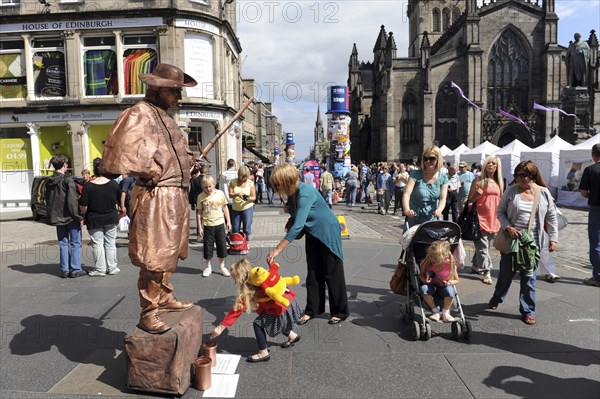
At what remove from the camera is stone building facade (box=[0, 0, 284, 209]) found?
18.0 m

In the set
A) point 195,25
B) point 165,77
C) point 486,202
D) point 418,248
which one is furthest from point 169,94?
point 195,25

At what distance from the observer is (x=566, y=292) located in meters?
6.23

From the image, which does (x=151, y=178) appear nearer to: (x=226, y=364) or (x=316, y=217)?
(x=226, y=364)

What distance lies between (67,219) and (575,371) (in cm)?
710

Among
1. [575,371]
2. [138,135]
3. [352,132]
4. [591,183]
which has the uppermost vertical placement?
[352,132]

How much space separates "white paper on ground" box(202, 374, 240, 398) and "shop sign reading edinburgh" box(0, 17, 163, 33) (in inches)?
690

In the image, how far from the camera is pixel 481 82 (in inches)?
1817

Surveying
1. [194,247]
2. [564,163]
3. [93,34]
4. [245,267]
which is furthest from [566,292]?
[93,34]

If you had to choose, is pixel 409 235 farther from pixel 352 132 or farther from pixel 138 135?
pixel 352 132

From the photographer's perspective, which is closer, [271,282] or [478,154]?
[271,282]

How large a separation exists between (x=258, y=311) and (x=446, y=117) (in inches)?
1876

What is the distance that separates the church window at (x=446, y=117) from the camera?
4725 centimetres

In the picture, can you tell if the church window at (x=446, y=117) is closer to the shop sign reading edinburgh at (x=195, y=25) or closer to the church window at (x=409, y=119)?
the church window at (x=409, y=119)

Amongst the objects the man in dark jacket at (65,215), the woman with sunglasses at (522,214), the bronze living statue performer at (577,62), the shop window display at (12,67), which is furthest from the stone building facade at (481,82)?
the man in dark jacket at (65,215)
